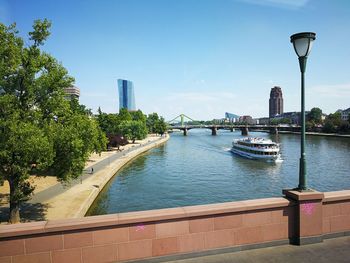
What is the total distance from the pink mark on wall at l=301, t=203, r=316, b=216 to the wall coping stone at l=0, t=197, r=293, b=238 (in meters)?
0.33

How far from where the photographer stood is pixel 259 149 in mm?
66000

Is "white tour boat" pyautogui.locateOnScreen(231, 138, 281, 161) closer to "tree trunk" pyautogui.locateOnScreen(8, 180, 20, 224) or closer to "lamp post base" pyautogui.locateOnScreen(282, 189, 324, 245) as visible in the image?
"tree trunk" pyautogui.locateOnScreen(8, 180, 20, 224)

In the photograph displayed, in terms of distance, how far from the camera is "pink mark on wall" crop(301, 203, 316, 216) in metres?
7.67

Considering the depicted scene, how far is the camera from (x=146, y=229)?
22.4 ft

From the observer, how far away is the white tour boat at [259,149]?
63.2m

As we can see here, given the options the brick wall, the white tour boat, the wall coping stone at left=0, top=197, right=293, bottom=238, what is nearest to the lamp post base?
the brick wall

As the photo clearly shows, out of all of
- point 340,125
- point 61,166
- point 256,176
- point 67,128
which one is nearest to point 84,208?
point 61,166

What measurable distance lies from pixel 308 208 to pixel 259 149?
6022 centimetres

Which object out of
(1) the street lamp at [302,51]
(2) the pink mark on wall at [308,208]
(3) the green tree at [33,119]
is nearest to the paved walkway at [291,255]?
(2) the pink mark on wall at [308,208]

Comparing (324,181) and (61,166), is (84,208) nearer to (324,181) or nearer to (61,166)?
(61,166)

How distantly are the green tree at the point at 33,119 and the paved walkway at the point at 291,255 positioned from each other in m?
11.9

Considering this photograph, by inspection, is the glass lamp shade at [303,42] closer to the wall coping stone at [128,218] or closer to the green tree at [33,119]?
the wall coping stone at [128,218]

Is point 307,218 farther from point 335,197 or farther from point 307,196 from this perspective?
point 335,197

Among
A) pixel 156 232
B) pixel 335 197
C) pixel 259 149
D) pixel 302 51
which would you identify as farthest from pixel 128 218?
pixel 259 149
